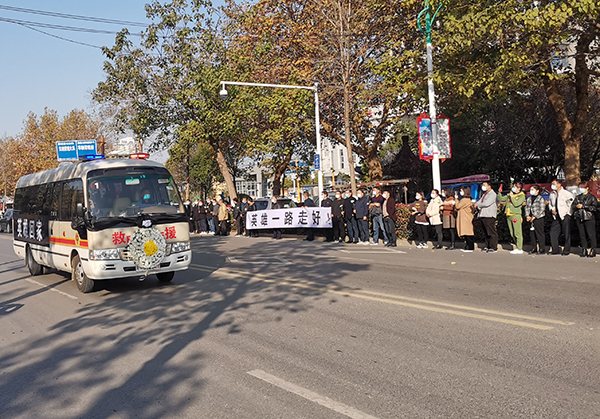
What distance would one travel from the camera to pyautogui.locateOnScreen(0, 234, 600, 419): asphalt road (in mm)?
5020

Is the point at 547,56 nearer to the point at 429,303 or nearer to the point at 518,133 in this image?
the point at 429,303

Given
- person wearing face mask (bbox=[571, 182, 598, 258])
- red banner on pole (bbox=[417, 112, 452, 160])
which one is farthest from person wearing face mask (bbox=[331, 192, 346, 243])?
person wearing face mask (bbox=[571, 182, 598, 258])

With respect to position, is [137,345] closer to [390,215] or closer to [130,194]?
[130,194]

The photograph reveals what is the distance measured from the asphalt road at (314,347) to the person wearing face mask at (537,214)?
2.68 metres

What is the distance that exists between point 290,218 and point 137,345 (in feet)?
59.4

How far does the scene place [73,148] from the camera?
43438mm

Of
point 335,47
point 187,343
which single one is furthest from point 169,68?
point 187,343

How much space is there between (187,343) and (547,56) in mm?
16755

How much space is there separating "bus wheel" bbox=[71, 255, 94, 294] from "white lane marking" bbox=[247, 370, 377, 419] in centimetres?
673

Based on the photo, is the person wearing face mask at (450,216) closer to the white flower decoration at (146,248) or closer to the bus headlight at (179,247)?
the bus headlight at (179,247)

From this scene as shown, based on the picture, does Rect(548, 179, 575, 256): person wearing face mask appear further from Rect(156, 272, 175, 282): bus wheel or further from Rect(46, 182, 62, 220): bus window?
Rect(46, 182, 62, 220): bus window

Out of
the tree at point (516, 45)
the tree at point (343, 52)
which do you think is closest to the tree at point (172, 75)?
the tree at point (343, 52)

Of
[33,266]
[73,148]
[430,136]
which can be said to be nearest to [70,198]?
[33,266]

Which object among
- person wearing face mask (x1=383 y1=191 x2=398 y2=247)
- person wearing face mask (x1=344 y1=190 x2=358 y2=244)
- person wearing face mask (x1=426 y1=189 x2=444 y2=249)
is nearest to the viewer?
person wearing face mask (x1=426 y1=189 x2=444 y2=249)
